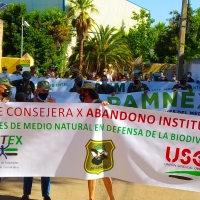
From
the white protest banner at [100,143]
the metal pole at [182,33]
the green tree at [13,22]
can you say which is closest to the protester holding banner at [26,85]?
the white protest banner at [100,143]

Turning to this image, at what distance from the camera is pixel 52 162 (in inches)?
224

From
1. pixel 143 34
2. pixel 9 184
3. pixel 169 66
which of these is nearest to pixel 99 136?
pixel 9 184

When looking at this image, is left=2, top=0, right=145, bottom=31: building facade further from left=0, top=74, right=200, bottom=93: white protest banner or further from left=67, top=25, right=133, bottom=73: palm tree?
left=0, top=74, right=200, bottom=93: white protest banner

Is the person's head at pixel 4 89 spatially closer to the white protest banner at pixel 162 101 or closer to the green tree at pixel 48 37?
the white protest banner at pixel 162 101

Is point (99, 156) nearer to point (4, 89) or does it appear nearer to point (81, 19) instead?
point (4, 89)

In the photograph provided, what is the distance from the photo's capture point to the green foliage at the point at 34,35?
1620 inches

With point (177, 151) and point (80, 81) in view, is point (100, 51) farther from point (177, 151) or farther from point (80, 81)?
point (177, 151)

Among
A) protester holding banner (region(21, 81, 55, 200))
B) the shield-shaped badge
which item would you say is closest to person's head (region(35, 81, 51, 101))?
protester holding banner (region(21, 81, 55, 200))

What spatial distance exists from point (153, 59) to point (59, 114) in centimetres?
5239

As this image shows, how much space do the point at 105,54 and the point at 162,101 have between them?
118 feet

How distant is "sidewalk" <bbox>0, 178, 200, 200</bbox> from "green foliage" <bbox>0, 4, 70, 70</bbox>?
3428 centimetres

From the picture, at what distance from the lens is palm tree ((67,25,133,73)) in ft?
150

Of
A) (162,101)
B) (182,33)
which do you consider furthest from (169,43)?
(162,101)

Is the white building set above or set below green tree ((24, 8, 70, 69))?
above
